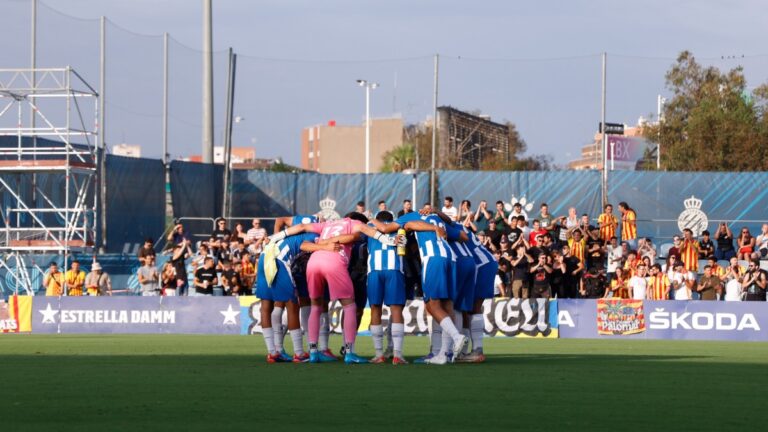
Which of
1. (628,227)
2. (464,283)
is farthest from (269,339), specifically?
(628,227)

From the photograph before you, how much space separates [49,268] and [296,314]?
19015mm

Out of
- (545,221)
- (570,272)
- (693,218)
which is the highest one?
(693,218)

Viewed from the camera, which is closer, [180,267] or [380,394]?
[380,394]

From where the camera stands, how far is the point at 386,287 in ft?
47.8

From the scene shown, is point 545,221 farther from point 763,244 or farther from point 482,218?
point 763,244

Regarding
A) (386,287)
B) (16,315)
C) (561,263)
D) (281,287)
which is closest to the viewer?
(386,287)

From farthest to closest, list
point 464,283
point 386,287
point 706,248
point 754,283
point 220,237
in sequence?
point 220,237 → point 706,248 → point 754,283 → point 464,283 → point 386,287

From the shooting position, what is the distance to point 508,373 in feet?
42.8

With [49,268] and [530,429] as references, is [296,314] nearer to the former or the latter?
[530,429]

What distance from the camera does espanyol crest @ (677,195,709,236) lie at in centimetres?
3434

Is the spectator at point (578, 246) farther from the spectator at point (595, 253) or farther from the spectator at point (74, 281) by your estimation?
the spectator at point (74, 281)

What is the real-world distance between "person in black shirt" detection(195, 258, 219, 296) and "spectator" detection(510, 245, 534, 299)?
733cm

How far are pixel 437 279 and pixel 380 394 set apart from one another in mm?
4100

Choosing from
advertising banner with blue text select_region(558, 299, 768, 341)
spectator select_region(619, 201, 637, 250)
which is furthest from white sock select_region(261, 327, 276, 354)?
spectator select_region(619, 201, 637, 250)
